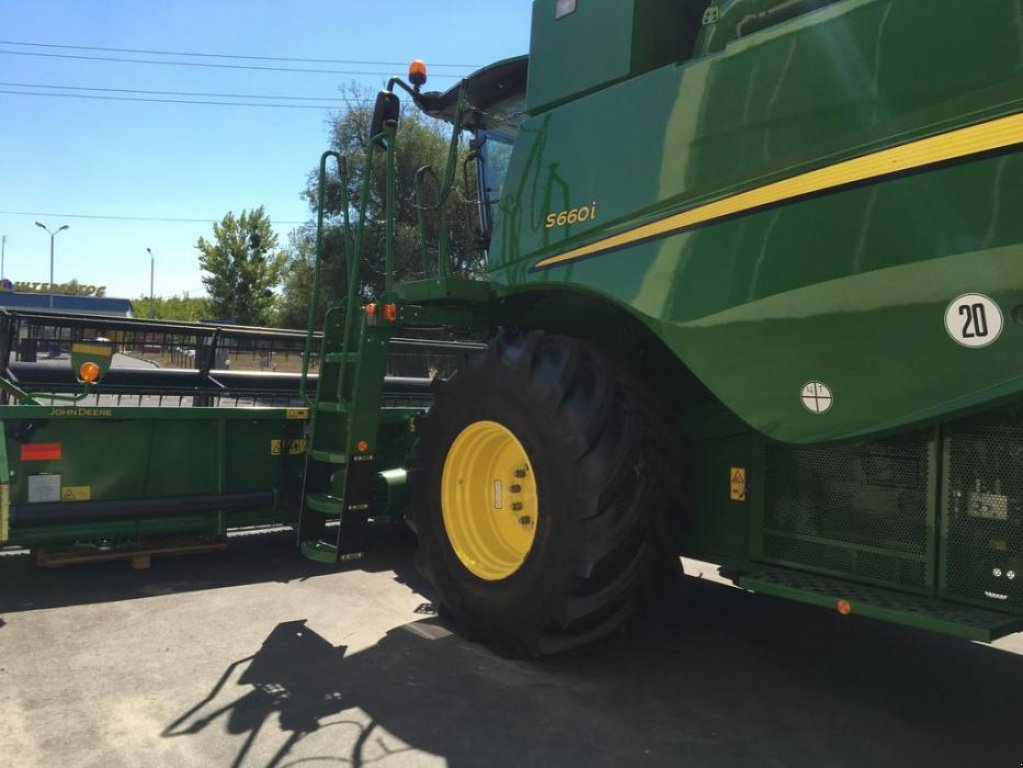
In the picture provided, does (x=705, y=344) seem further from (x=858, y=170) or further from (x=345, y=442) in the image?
(x=345, y=442)

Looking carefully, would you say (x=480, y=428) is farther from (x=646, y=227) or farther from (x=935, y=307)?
(x=935, y=307)

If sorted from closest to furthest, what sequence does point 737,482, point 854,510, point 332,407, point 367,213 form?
point 854,510
point 737,482
point 332,407
point 367,213

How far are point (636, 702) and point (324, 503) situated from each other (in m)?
2.23

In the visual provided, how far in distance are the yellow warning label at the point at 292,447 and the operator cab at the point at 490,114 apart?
2.26 meters

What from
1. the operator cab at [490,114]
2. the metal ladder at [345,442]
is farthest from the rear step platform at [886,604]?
the operator cab at [490,114]

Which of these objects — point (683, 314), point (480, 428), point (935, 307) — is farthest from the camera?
point (480, 428)

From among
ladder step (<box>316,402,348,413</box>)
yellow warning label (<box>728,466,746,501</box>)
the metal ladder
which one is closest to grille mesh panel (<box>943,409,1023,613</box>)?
yellow warning label (<box>728,466,746,501</box>)

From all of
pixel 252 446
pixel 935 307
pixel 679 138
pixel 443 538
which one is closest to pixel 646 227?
pixel 679 138

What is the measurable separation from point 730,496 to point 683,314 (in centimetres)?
95

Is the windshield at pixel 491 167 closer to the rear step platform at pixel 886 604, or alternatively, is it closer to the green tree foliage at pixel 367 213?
the rear step platform at pixel 886 604

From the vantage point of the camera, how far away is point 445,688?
3457 mm

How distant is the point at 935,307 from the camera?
7.81ft

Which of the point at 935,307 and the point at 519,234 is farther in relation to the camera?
the point at 519,234

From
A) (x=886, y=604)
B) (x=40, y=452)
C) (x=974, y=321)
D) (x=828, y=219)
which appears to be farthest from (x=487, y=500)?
(x=40, y=452)
